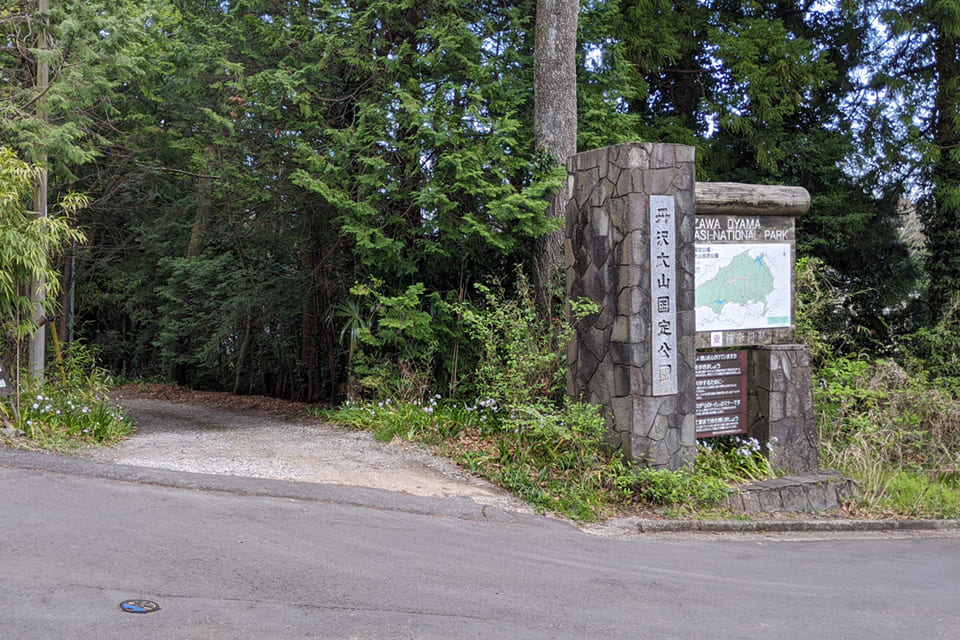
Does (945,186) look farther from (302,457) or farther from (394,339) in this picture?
(302,457)

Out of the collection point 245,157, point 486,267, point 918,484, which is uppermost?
point 245,157

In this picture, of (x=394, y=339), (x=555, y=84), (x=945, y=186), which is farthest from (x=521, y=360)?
(x=945, y=186)

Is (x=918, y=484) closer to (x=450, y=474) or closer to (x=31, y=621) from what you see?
(x=450, y=474)

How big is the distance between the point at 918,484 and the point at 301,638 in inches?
309

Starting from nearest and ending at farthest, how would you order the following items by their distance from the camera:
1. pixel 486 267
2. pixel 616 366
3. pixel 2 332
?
pixel 616 366 → pixel 2 332 → pixel 486 267

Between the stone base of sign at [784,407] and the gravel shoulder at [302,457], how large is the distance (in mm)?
3133

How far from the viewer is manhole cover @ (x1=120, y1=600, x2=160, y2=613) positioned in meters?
4.40

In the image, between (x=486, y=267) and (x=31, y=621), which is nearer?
(x=31, y=621)

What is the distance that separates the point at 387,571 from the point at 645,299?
12.9 feet

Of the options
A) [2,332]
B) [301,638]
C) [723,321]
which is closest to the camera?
[301,638]

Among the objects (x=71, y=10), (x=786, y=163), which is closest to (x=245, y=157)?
(x=71, y=10)

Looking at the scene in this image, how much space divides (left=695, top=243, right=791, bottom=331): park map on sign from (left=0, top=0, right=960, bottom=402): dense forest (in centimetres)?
262

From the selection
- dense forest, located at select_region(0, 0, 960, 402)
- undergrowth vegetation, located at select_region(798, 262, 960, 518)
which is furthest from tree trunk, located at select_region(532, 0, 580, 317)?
undergrowth vegetation, located at select_region(798, 262, 960, 518)

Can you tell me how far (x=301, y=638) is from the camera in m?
4.18
